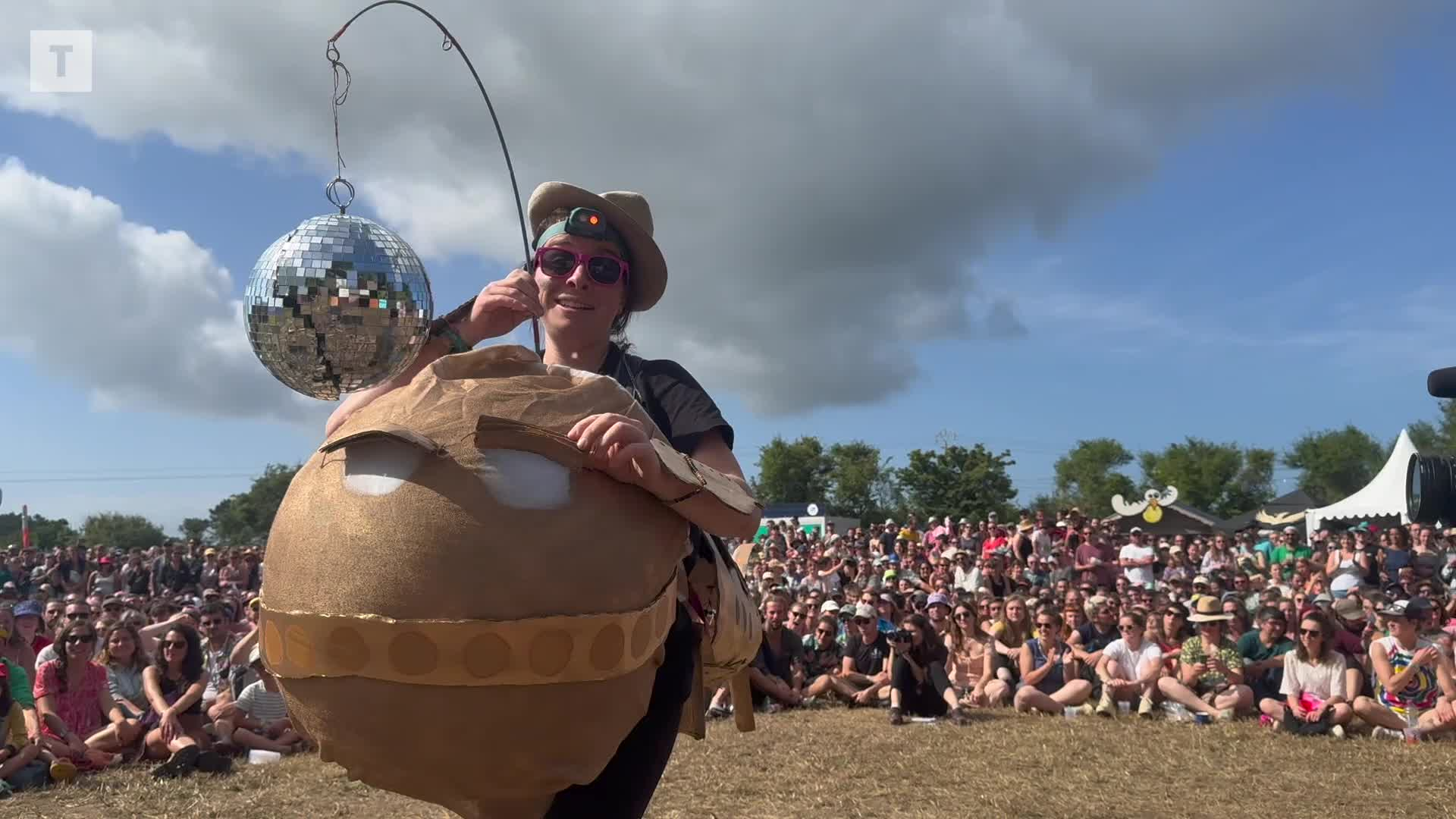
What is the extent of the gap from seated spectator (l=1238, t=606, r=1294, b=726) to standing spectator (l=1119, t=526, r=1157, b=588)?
13.8ft

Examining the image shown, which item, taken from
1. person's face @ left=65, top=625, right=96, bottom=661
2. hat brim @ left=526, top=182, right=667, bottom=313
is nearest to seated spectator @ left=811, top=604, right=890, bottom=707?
person's face @ left=65, top=625, right=96, bottom=661

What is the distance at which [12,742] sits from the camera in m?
7.31

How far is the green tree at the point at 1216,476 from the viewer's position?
7294 centimetres

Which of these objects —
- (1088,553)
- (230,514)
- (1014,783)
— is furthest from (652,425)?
(230,514)

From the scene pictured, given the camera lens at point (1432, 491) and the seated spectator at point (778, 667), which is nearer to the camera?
the camera lens at point (1432, 491)

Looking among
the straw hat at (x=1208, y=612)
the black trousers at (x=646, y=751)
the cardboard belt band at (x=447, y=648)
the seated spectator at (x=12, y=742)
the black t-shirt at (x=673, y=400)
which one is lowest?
the seated spectator at (x=12, y=742)

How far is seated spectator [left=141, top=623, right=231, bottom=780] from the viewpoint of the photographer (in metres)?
7.26

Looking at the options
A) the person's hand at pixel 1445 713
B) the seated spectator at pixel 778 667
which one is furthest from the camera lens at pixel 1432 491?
the seated spectator at pixel 778 667

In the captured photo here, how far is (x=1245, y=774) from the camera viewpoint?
6.74 metres

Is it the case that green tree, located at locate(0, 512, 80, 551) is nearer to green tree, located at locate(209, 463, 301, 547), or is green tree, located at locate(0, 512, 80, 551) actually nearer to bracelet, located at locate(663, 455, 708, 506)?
green tree, located at locate(209, 463, 301, 547)

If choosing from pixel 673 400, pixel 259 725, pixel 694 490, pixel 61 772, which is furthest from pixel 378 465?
pixel 259 725

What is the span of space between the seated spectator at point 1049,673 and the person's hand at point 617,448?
8.62 m

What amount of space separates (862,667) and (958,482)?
148 feet

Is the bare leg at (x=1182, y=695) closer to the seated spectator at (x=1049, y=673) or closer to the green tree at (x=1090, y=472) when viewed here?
the seated spectator at (x=1049, y=673)
